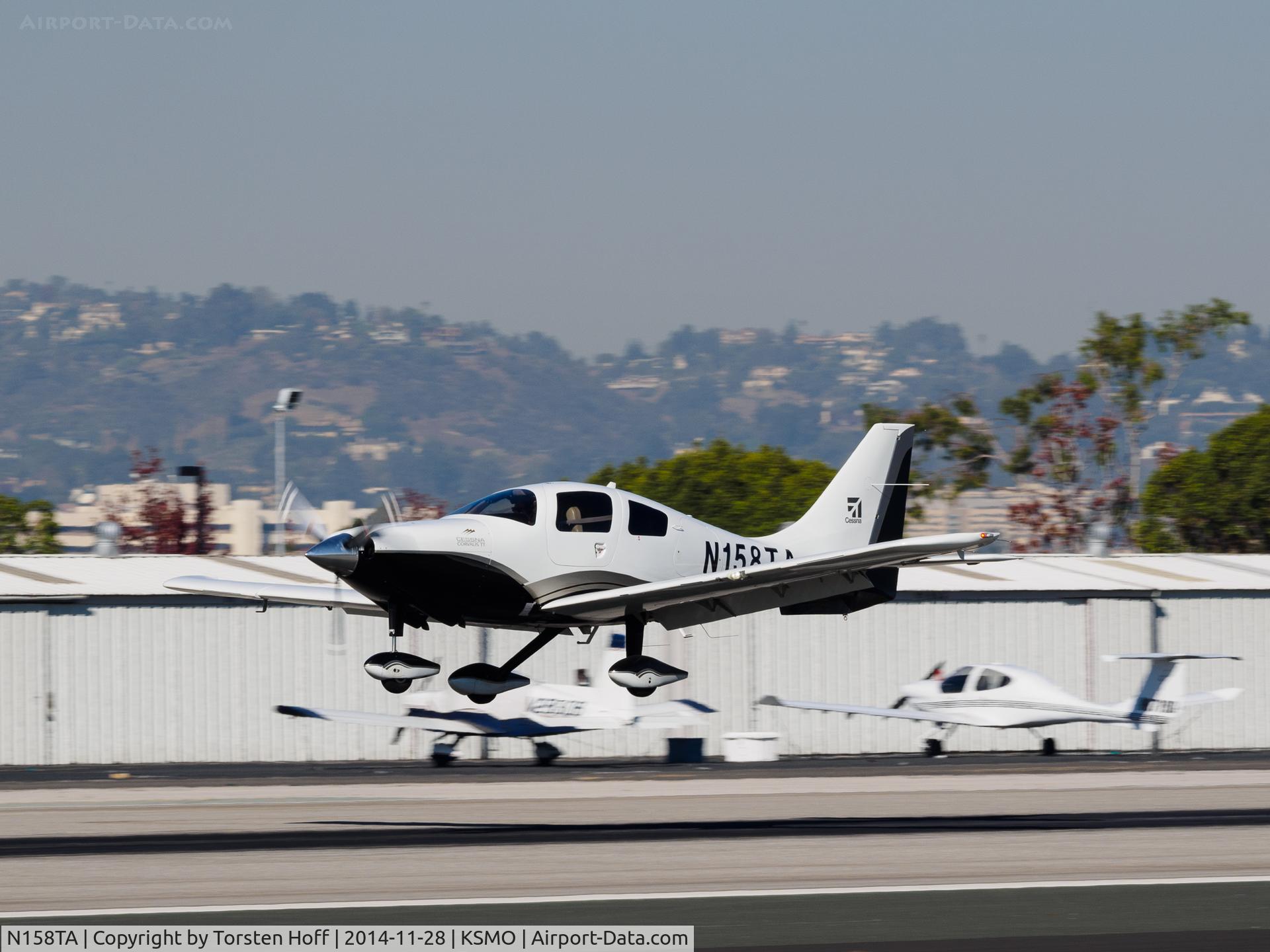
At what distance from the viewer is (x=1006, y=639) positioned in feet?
139

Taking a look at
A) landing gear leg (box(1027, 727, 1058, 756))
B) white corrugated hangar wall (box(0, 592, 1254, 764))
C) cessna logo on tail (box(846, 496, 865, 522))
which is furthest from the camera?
landing gear leg (box(1027, 727, 1058, 756))

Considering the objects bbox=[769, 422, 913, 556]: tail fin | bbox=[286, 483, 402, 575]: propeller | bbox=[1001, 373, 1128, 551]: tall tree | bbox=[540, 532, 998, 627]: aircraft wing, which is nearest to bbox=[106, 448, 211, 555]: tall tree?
bbox=[1001, 373, 1128, 551]: tall tree

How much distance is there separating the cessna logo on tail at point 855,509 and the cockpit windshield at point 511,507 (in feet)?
19.3

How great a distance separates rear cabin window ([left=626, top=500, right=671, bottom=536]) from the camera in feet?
68.0

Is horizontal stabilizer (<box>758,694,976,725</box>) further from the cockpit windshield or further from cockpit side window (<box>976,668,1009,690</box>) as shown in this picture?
the cockpit windshield

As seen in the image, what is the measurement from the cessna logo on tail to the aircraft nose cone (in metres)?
8.20

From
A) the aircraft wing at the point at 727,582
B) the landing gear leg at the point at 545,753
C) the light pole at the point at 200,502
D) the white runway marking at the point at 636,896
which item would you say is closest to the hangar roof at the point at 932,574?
the landing gear leg at the point at 545,753

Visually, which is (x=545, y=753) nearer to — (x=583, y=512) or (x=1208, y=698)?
(x=1208, y=698)

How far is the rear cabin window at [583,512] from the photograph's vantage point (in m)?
20.3

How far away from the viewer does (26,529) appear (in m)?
80.3

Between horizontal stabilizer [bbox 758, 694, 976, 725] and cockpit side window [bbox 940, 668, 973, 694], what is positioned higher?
cockpit side window [bbox 940, 668, 973, 694]

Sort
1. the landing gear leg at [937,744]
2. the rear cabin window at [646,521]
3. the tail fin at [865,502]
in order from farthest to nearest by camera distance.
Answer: the landing gear leg at [937,744], the tail fin at [865,502], the rear cabin window at [646,521]
